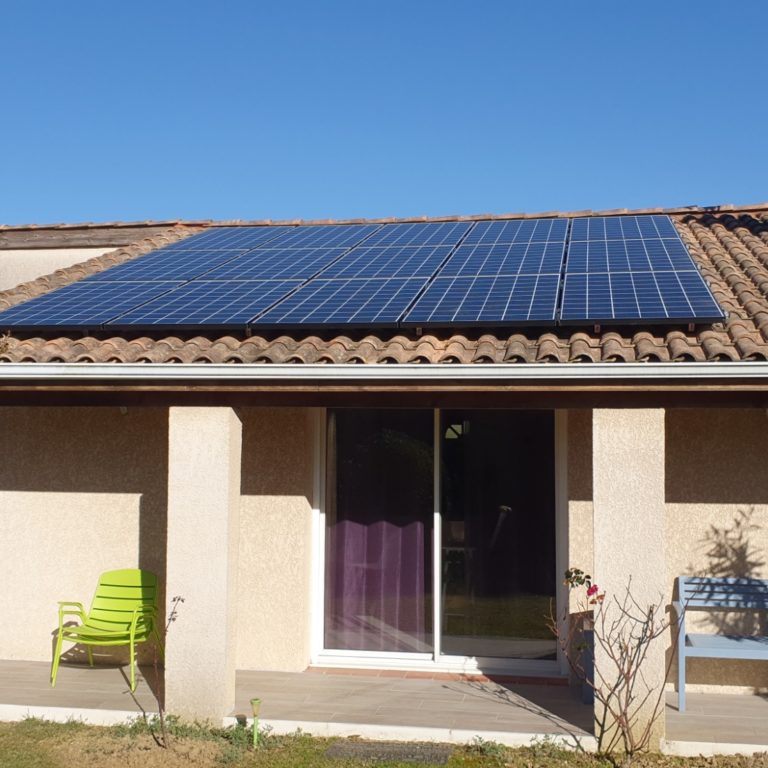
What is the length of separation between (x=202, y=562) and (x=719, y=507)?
486cm

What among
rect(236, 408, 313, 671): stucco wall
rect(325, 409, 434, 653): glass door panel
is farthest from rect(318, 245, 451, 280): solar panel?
rect(236, 408, 313, 671): stucco wall

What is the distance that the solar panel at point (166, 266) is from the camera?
35.1 feet

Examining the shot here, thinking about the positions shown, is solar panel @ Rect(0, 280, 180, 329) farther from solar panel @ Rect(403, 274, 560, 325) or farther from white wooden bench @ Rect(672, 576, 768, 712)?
white wooden bench @ Rect(672, 576, 768, 712)

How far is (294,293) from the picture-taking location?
31.0 ft

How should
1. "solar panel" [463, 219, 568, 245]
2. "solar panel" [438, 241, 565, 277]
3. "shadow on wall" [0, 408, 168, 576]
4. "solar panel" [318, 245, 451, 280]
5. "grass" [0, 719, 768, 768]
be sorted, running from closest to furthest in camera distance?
"grass" [0, 719, 768, 768] < "solar panel" [438, 241, 565, 277] < "shadow on wall" [0, 408, 168, 576] < "solar panel" [318, 245, 451, 280] < "solar panel" [463, 219, 568, 245]

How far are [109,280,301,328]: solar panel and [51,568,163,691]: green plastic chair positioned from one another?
2.73 metres

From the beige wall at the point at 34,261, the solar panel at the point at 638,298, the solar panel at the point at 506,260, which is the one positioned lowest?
the solar panel at the point at 638,298

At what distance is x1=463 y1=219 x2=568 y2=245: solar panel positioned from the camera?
467 inches

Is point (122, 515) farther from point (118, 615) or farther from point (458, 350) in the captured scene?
point (458, 350)

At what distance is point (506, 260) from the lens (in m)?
10.4

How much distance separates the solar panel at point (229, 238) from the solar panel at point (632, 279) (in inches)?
169

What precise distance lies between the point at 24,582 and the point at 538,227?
7.83 m

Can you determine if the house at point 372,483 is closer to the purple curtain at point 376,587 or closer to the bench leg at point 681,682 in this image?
the purple curtain at point 376,587

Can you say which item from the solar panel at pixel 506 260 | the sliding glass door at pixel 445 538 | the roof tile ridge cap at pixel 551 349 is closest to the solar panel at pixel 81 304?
the sliding glass door at pixel 445 538
